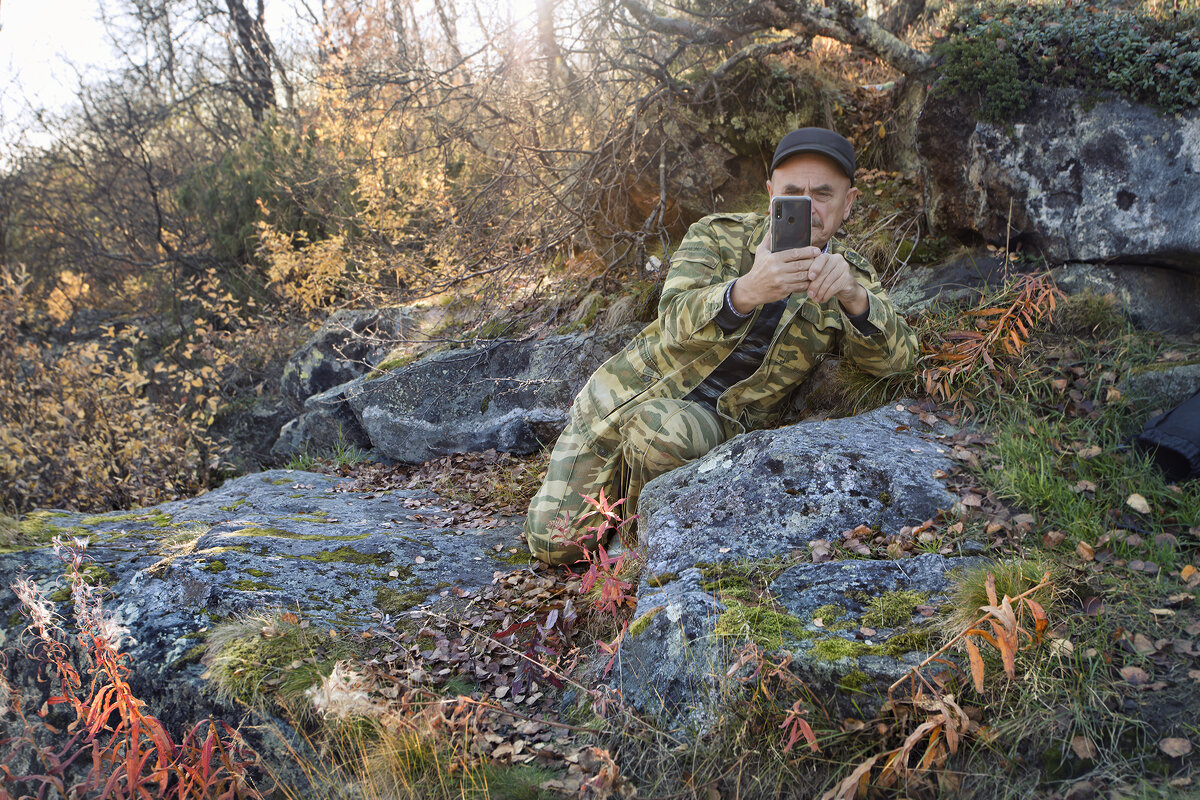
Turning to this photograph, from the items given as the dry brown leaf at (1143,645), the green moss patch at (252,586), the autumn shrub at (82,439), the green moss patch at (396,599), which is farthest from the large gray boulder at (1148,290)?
the autumn shrub at (82,439)

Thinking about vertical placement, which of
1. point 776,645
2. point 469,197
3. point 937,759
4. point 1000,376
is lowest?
point 937,759

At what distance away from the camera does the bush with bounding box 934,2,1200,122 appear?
13.3 ft

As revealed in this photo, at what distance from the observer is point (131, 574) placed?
Answer: 326 centimetres

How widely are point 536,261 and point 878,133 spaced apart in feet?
9.61

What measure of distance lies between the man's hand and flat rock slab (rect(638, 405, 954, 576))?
70 centimetres

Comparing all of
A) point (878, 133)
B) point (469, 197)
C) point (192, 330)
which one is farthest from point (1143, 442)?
point (192, 330)

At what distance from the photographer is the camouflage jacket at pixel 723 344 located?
3.50 m

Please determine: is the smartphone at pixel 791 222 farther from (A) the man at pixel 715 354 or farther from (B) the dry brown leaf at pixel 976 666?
(B) the dry brown leaf at pixel 976 666

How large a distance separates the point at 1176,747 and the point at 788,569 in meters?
1.21

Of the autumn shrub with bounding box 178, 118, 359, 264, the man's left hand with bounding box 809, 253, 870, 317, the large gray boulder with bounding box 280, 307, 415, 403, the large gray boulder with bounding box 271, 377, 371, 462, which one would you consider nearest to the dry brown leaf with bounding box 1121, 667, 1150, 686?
the man's left hand with bounding box 809, 253, 870, 317

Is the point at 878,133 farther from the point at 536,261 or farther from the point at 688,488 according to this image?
the point at 688,488

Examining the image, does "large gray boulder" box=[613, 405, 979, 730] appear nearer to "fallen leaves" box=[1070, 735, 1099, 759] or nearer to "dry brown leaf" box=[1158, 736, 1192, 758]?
"fallen leaves" box=[1070, 735, 1099, 759]

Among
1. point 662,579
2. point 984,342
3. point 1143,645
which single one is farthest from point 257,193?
point 1143,645

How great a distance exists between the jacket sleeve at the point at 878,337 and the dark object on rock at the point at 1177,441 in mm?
1015
